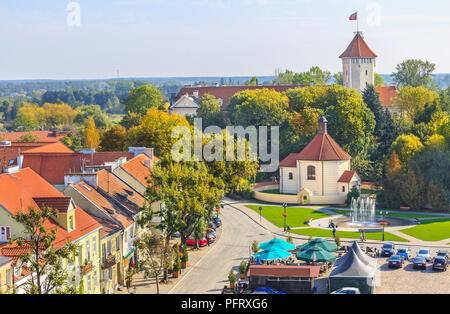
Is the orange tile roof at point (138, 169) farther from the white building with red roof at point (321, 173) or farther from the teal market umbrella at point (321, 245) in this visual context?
the white building with red roof at point (321, 173)

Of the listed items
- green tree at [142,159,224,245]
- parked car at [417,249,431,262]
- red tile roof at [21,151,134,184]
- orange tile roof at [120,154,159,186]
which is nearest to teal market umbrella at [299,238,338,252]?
parked car at [417,249,431,262]

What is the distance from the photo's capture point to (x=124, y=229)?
148ft

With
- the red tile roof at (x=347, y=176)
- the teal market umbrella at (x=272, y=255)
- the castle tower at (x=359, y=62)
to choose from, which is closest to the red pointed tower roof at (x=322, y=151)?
the red tile roof at (x=347, y=176)

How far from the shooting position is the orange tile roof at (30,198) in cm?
3578

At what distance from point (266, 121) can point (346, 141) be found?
1260 cm

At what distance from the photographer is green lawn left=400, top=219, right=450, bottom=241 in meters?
60.3

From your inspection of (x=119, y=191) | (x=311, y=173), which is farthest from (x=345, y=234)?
(x=311, y=173)

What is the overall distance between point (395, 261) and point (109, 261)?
2105 centimetres

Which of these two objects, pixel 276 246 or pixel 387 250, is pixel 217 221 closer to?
pixel 276 246

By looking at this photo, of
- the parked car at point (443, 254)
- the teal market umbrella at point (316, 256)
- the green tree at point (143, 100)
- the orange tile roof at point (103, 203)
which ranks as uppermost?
the green tree at point (143, 100)

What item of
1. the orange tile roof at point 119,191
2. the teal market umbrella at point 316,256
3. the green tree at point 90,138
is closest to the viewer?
the teal market umbrella at point 316,256

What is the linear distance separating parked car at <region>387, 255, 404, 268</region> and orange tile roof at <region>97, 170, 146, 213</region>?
18.9 metres

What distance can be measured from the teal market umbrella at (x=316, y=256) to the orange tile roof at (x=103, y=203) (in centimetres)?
1297

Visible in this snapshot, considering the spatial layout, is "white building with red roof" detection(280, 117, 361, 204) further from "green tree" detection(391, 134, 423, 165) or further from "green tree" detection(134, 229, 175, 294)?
"green tree" detection(134, 229, 175, 294)
